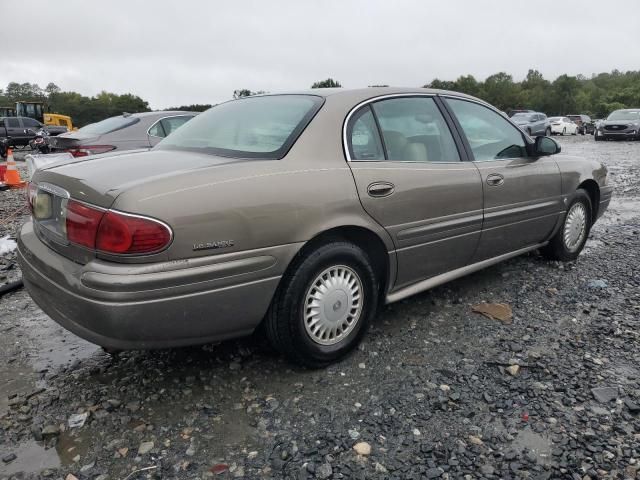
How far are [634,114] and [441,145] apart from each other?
85.4 feet

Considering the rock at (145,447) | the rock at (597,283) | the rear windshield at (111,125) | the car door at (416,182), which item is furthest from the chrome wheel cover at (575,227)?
the rear windshield at (111,125)

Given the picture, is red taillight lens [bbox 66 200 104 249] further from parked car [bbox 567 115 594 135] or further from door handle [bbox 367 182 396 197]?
parked car [bbox 567 115 594 135]

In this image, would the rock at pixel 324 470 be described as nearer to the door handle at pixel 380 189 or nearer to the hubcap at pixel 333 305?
the hubcap at pixel 333 305

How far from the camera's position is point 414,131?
130 inches

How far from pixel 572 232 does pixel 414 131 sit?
7.04 feet

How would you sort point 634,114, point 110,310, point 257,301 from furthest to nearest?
point 634,114 < point 257,301 < point 110,310

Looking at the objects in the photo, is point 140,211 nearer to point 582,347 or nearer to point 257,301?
point 257,301

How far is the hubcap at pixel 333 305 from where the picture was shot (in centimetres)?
271

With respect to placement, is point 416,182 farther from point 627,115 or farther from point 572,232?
point 627,115

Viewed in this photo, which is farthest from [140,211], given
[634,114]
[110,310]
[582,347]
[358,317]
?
[634,114]

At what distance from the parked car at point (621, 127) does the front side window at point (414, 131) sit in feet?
80.4

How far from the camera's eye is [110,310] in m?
2.13

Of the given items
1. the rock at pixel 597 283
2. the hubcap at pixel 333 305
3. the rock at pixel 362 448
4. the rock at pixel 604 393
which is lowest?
the rock at pixel 362 448

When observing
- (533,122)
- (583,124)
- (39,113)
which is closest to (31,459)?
(533,122)
